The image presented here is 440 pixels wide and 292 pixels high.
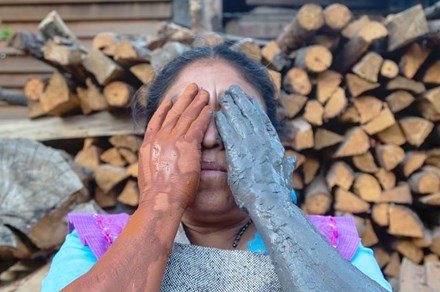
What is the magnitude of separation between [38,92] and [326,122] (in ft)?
5.90

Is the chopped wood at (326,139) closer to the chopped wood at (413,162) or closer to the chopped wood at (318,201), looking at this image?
the chopped wood at (318,201)

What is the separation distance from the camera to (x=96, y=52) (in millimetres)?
2955

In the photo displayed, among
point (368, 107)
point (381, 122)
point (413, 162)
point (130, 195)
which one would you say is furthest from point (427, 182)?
point (130, 195)

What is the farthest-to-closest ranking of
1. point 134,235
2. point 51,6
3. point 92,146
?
1. point 51,6
2. point 92,146
3. point 134,235

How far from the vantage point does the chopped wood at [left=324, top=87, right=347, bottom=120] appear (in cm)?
284

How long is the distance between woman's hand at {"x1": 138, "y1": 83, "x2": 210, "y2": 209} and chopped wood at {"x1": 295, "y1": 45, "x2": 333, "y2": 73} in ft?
5.52

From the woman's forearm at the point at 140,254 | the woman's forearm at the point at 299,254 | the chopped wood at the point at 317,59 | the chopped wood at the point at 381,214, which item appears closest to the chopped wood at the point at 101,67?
the chopped wood at the point at 317,59

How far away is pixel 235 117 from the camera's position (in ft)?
3.93

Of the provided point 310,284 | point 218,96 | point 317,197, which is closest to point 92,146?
point 317,197

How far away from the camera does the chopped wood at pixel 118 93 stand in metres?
2.93

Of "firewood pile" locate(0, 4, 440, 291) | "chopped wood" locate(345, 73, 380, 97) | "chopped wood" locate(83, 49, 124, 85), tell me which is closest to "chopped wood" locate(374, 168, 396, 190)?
"firewood pile" locate(0, 4, 440, 291)

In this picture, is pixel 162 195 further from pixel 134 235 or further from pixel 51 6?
pixel 51 6

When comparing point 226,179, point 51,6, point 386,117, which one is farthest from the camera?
point 51,6

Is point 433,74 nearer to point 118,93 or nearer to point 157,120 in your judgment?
point 118,93
